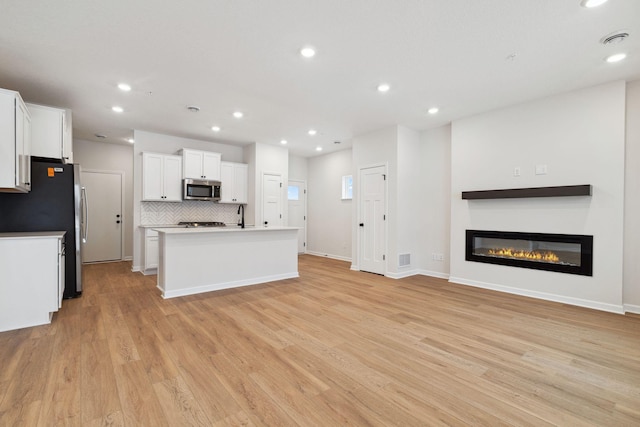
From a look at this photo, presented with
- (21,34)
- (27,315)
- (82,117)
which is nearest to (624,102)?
(21,34)

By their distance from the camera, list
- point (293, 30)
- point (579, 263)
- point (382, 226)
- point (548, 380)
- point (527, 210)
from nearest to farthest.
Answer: point (548, 380) → point (293, 30) → point (579, 263) → point (527, 210) → point (382, 226)

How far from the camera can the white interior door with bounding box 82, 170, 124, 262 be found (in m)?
6.79

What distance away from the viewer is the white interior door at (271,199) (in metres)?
7.02

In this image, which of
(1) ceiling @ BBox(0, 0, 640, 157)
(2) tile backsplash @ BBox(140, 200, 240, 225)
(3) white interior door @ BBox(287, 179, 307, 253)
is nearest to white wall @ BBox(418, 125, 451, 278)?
(1) ceiling @ BBox(0, 0, 640, 157)

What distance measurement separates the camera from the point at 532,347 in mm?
2635

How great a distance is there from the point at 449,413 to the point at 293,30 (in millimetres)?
3151

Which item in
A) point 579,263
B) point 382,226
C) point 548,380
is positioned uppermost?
point 382,226

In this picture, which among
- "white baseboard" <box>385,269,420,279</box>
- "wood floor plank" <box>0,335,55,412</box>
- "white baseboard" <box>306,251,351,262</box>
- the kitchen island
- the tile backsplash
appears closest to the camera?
"wood floor plank" <box>0,335,55,412</box>

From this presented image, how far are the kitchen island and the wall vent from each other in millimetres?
1955

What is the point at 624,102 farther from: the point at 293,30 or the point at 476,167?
the point at 293,30

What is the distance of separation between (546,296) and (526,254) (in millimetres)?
623

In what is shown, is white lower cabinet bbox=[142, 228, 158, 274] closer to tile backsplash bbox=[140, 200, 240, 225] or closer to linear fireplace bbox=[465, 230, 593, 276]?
tile backsplash bbox=[140, 200, 240, 225]

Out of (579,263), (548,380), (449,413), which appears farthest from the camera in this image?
(579,263)

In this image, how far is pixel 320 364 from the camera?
2.29 meters
